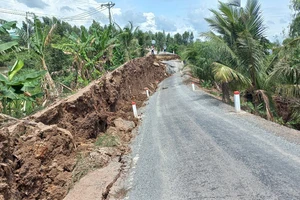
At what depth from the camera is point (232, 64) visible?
49.3 feet

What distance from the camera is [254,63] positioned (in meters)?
14.0

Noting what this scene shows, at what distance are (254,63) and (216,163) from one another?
833 centimetres

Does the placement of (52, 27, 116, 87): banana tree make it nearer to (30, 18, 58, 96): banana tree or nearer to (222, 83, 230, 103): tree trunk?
(30, 18, 58, 96): banana tree

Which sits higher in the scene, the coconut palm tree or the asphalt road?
the coconut palm tree

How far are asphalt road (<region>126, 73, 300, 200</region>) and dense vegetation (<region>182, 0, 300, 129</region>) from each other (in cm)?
285

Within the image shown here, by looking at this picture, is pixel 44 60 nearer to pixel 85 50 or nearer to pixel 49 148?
pixel 85 50

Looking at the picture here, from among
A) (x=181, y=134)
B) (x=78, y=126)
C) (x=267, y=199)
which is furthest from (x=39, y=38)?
(x=267, y=199)

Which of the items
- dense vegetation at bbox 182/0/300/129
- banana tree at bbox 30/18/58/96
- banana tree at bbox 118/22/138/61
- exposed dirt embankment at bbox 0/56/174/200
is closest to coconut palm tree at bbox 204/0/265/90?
dense vegetation at bbox 182/0/300/129

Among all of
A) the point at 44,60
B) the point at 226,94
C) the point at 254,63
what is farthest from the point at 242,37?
the point at 44,60

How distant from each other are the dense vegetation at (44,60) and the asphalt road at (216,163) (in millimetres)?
4063

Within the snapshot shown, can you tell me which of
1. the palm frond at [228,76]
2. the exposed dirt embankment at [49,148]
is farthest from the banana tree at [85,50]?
the palm frond at [228,76]

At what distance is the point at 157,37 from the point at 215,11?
8952cm

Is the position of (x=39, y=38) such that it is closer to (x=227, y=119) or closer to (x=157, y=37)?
(x=227, y=119)

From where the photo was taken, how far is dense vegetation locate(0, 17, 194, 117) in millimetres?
8891
